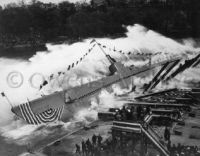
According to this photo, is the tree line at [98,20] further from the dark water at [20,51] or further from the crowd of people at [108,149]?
the crowd of people at [108,149]

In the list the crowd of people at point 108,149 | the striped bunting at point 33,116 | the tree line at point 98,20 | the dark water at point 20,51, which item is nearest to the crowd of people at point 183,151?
the crowd of people at point 108,149

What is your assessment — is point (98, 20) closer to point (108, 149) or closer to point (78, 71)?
point (78, 71)

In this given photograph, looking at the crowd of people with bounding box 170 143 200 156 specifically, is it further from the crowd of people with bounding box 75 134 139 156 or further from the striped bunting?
the striped bunting

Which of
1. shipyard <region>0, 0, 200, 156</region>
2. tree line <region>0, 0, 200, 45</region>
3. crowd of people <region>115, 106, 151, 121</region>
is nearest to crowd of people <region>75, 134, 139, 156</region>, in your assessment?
shipyard <region>0, 0, 200, 156</region>

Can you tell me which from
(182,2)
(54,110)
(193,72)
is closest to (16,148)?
(54,110)

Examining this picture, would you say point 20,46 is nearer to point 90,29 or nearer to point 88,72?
point 90,29
